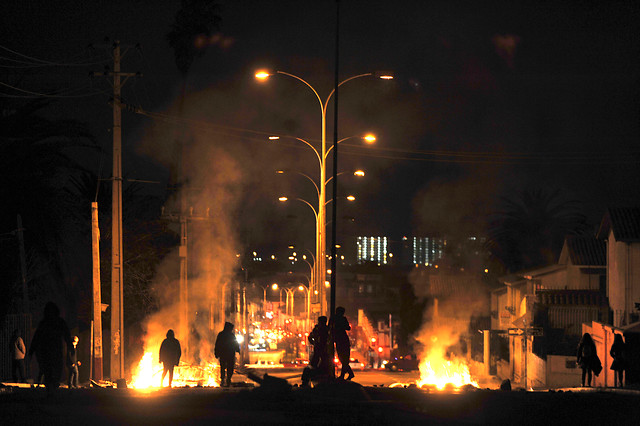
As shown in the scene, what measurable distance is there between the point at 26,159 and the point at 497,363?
34.2m

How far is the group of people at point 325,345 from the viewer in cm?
1570

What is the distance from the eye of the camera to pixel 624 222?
32.5 metres

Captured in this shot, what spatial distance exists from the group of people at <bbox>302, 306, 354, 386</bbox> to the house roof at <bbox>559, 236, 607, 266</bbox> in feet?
91.9

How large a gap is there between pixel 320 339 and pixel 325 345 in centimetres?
25

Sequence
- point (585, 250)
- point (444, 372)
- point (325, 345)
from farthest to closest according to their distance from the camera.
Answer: point (444, 372) < point (585, 250) < point (325, 345)

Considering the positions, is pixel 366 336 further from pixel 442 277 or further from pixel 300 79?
pixel 300 79

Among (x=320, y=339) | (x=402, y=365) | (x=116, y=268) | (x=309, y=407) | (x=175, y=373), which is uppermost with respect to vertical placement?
(x=116, y=268)

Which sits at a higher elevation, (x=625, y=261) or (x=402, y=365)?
(x=625, y=261)

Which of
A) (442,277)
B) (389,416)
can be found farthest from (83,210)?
(442,277)

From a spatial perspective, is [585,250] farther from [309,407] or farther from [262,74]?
[309,407]

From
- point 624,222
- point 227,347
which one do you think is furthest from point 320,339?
point 624,222

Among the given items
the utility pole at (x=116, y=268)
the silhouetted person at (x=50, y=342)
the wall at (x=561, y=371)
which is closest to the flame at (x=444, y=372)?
the wall at (x=561, y=371)

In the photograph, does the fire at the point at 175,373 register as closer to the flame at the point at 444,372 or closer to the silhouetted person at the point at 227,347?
the flame at the point at 444,372

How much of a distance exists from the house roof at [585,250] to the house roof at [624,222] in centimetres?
823
